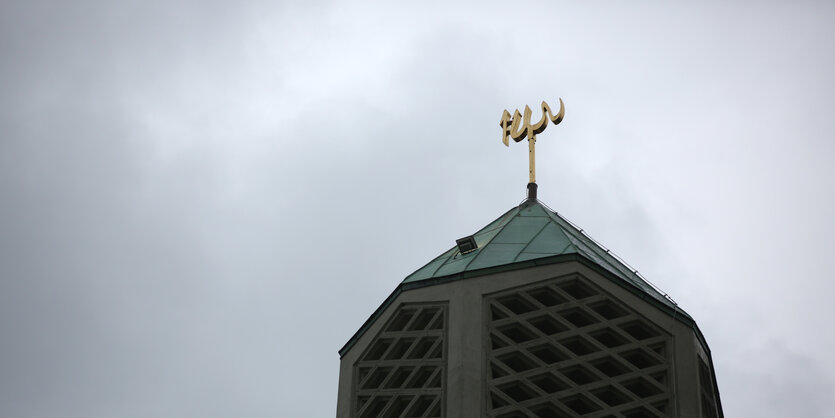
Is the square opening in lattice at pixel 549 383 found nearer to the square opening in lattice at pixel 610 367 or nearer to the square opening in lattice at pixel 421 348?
the square opening in lattice at pixel 610 367

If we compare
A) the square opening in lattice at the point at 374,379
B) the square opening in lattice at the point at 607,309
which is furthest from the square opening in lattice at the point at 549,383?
the square opening in lattice at the point at 374,379

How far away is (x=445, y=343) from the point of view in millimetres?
39688

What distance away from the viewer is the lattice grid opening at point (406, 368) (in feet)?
129

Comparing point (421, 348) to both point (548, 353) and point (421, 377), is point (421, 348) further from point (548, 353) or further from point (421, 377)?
point (548, 353)

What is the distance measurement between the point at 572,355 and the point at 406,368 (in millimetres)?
4655

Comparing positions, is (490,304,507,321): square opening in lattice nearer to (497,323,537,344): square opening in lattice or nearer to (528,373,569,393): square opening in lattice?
(497,323,537,344): square opening in lattice

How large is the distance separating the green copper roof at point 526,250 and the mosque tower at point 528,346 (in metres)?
0.09

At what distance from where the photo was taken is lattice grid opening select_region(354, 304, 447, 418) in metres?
39.3

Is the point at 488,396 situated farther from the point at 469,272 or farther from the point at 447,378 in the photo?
the point at 469,272

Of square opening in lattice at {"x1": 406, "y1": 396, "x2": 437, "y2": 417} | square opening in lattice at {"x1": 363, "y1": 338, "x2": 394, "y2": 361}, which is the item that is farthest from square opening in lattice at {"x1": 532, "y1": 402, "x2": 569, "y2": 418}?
square opening in lattice at {"x1": 363, "y1": 338, "x2": 394, "y2": 361}

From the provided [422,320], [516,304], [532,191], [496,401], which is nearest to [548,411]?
[496,401]

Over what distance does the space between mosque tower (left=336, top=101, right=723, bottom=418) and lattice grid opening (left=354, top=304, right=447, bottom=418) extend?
0.03 meters

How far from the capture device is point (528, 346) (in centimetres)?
3916

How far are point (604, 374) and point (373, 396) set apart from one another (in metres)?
6.41
